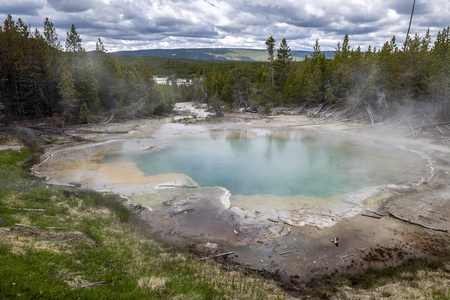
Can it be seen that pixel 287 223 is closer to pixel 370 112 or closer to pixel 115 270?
pixel 115 270

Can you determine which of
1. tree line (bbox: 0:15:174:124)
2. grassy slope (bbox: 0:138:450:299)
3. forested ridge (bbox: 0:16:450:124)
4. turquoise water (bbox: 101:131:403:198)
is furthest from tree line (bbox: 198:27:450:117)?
grassy slope (bbox: 0:138:450:299)

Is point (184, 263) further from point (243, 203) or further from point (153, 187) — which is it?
point (153, 187)

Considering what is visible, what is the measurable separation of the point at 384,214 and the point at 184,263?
10.5 meters

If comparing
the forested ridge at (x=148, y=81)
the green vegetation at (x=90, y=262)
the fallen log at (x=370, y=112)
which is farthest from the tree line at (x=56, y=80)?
the fallen log at (x=370, y=112)

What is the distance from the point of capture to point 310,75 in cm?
5209

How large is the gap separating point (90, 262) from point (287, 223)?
8.70 m

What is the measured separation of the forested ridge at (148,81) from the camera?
3425 centimetres

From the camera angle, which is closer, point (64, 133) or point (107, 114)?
point (64, 133)

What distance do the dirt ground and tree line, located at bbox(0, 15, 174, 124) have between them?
68.2 feet

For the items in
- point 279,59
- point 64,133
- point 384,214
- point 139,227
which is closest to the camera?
point 139,227

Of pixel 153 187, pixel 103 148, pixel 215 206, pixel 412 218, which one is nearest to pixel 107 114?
pixel 103 148

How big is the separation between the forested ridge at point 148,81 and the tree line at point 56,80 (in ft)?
0.40

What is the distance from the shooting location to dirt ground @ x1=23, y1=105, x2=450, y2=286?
34.2ft

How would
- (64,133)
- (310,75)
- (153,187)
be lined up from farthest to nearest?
(310,75) → (64,133) → (153,187)
